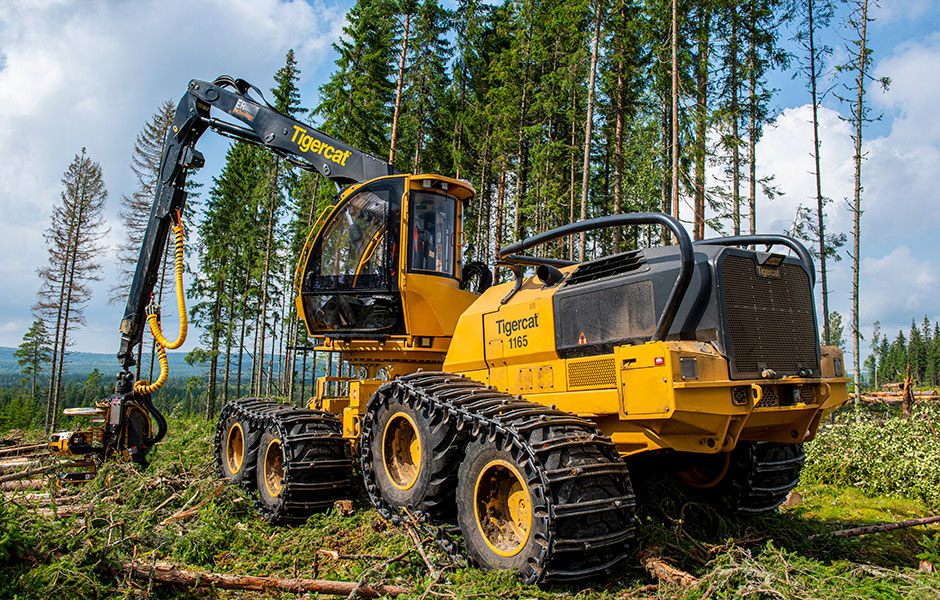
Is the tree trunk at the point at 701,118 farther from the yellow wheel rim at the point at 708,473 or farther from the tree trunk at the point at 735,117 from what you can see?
the yellow wheel rim at the point at 708,473

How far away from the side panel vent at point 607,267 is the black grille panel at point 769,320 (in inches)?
27.5

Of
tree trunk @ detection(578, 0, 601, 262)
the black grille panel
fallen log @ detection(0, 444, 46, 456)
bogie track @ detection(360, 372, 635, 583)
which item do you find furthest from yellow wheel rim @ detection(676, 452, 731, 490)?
fallen log @ detection(0, 444, 46, 456)

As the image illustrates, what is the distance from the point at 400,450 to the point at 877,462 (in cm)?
832

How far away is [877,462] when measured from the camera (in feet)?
32.3

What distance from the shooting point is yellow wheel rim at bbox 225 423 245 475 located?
8.37 m

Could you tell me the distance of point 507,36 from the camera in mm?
29422

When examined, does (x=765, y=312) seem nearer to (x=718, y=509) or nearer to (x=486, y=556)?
(x=718, y=509)

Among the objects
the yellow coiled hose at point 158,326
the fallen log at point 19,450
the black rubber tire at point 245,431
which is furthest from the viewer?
the fallen log at point 19,450

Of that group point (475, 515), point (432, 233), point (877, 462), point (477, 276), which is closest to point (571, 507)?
point (475, 515)

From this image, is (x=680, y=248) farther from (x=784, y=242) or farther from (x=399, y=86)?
(x=399, y=86)

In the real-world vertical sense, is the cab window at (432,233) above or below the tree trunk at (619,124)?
below

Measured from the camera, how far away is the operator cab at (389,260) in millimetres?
7172

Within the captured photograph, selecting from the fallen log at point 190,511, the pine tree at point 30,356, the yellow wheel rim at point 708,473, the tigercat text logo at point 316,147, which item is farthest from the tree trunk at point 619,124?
the pine tree at point 30,356

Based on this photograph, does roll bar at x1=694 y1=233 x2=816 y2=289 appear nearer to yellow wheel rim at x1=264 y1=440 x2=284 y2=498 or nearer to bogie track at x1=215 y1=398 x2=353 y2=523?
bogie track at x1=215 y1=398 x2=353 y2=523
